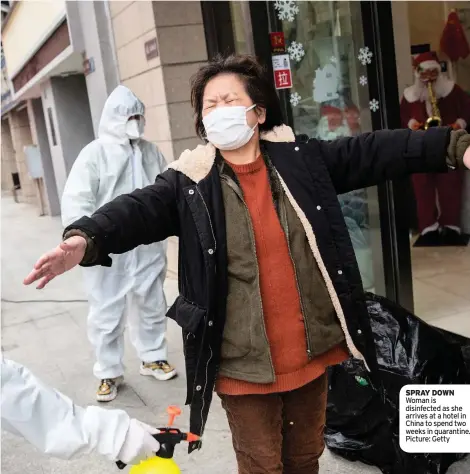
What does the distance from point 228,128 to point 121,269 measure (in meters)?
1.98

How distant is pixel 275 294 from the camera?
1866mm

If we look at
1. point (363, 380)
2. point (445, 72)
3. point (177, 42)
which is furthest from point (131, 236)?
point (445, 72)

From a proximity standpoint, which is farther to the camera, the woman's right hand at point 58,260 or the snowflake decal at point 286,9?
the snowflake decal at point 286,9

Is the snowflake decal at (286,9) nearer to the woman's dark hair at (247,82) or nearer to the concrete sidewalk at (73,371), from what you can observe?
the woman's dark hair at (247,82)

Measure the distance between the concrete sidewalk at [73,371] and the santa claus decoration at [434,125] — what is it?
262 cm

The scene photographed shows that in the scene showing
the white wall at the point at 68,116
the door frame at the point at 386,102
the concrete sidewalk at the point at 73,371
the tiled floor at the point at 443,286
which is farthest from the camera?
the white wall at the point at 68,116

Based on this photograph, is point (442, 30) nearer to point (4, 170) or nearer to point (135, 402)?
point (135, 402)

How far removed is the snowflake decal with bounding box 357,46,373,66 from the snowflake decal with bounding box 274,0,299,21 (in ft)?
1.65

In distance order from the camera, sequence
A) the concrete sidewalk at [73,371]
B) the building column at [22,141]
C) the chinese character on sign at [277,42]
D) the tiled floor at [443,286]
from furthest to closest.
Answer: the building column at [22,141]
the tiled floor at [443,286]
the chinese character on sign at [277,42]
the concrete sidewalk at [73,371]

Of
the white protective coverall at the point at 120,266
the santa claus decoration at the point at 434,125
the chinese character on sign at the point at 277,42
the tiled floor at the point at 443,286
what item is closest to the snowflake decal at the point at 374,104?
the chinese character on sign at the point at 277,42

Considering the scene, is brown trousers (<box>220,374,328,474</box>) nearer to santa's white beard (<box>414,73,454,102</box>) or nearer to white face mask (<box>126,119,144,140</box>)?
white face mask (<box>126,119,144,140</box>)

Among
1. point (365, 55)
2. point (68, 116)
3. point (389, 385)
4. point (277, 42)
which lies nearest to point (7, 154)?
point (68, 116)

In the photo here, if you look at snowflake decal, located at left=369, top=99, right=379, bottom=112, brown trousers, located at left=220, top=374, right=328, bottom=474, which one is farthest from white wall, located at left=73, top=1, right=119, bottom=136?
brown trousers, located at left=220, top=374, right=328, bottom=474

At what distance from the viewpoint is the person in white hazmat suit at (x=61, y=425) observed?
1443mm
